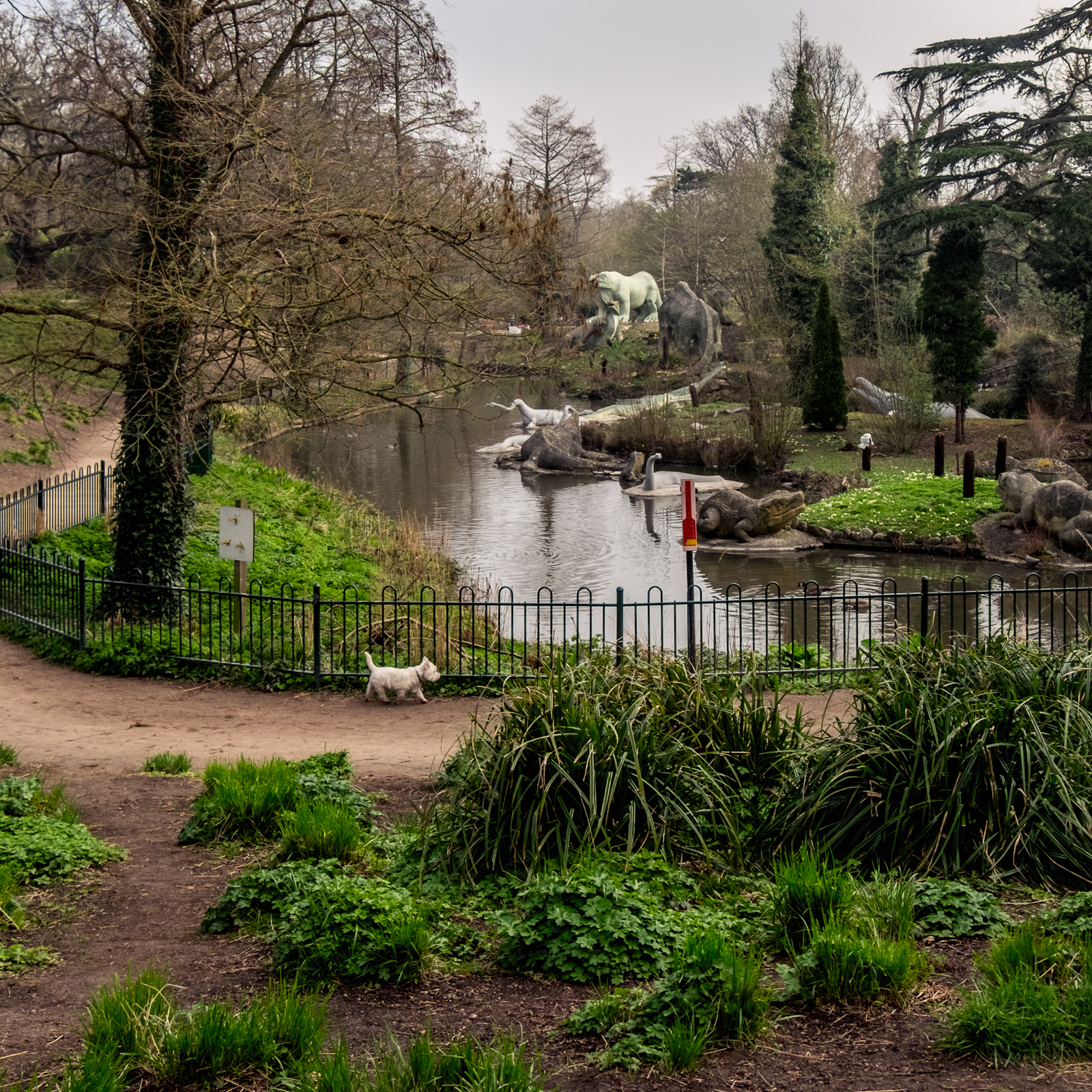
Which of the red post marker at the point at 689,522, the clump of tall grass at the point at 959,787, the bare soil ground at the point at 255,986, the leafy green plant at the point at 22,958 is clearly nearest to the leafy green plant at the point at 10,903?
the bare soil ground at the point at 255,986

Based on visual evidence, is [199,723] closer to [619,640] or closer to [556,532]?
[619,640]

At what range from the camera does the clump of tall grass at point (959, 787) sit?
17.8 ft

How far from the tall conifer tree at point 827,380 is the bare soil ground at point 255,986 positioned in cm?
2691

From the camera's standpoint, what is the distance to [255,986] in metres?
4.48

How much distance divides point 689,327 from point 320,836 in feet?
151

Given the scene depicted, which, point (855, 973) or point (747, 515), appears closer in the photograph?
point (855, 973)

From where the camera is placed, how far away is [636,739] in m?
5.94

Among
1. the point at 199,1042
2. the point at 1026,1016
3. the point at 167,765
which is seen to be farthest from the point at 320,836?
the point at 1026,1016

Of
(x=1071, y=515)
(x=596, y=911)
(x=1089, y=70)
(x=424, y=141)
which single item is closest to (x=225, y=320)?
(x=596, y=911)

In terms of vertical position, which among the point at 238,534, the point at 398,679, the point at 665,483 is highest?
the point at 665,483

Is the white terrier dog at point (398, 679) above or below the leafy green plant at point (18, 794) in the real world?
above

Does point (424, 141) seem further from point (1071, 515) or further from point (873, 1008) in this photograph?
point (873, 1008)

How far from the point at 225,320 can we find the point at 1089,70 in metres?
32.5

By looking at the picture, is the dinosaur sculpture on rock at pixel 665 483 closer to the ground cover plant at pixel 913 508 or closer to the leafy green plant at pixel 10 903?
the ground cover plant at pixel 913 508
